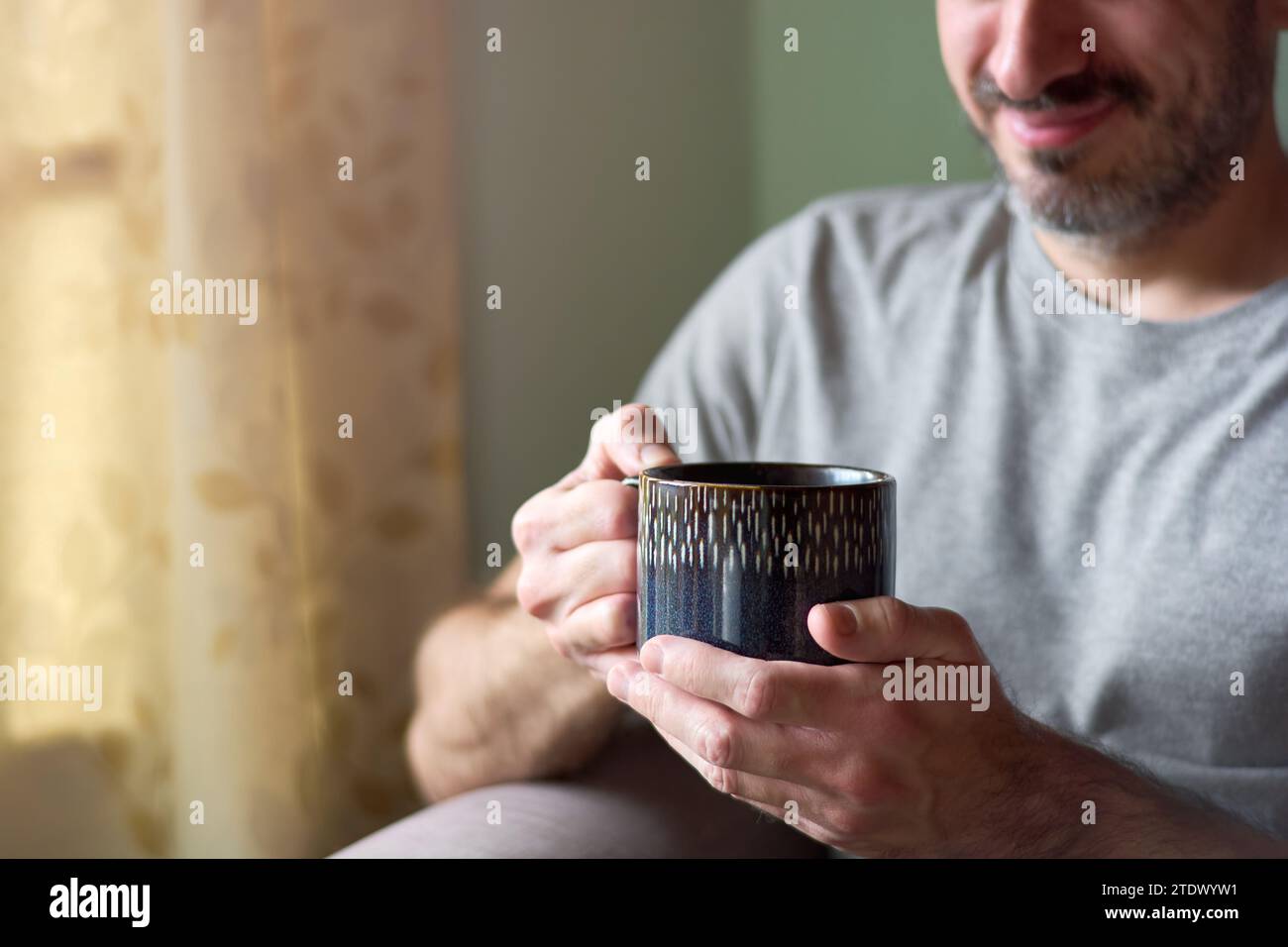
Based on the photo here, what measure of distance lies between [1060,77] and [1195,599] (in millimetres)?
418

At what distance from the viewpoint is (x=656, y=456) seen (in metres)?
0.72

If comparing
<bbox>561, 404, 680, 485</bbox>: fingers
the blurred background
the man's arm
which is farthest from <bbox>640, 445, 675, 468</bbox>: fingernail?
the blurred background

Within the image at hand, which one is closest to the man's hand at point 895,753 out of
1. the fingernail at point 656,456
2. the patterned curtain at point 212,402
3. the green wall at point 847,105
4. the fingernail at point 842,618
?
the fingernail at point 842,618

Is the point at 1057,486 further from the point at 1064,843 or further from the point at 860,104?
the point at 860,104

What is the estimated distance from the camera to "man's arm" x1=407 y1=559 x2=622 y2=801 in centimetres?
95

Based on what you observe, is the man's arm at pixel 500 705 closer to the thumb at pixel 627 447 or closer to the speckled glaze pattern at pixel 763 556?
the thumb at pixel 627 447

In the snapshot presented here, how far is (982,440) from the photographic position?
1.02m

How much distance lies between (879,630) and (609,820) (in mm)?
398

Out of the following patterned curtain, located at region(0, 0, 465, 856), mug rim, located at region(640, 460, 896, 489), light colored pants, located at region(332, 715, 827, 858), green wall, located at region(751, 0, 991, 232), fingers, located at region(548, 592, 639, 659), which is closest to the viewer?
mug rim, located at region(640, 460, 896, 489)

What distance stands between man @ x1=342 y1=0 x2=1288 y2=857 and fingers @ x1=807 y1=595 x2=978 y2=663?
180 millimetres

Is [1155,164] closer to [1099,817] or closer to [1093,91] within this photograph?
[1093,91]

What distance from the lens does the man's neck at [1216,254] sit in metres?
0.98

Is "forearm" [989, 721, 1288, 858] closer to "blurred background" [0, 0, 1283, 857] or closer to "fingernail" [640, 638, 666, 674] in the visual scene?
"fingernail" [640, 638, 666, 674]

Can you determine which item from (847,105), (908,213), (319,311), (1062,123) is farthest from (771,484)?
(847,105)
